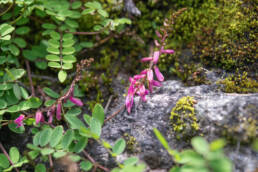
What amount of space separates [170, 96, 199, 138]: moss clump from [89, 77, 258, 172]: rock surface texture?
0.12 ft

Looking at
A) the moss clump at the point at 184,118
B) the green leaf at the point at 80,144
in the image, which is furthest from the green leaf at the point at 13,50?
the moss clump at the point at 184,118

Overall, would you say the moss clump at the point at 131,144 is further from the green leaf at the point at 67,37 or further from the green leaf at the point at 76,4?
the green leaf at the point at 76,4

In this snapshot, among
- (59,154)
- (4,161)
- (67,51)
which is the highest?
(67,51)

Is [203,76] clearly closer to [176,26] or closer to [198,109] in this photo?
[198,109]

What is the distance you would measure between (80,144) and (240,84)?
1521 mm

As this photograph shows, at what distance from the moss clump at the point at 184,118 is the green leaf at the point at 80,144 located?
733 mm

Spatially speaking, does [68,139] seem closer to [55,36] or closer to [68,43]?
[68,43]

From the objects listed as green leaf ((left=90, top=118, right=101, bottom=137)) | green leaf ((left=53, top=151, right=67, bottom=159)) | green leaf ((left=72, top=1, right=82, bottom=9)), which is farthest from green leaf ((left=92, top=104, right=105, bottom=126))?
green leaf ((left=72, top=1, right=82, bottom=9))

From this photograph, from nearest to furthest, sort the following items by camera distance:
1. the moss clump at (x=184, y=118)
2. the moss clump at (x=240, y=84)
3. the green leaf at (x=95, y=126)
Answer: the green leaf at (x=95, y=126) < the moss clump at (x=184, y=118) < the moss clump at (x=240, y=84)

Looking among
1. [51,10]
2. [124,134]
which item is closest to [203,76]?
[124,134]

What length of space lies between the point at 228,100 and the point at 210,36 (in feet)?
2.98

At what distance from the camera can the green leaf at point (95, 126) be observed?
1.75 meters

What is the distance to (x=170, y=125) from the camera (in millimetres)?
1976

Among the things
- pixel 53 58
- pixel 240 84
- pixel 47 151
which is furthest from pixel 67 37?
pixel 240 84
